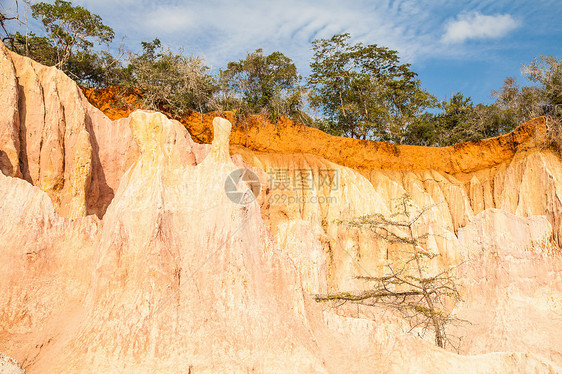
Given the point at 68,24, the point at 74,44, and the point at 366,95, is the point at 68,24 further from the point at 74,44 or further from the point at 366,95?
the point at 366,95

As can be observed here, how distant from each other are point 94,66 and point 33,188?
12448mm

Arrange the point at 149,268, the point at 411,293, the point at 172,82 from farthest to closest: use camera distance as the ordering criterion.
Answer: the point at 172,82 < the point at 411,293 < the point at 149,268

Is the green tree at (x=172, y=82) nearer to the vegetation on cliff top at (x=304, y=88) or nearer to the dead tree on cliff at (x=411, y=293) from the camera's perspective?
the vegetation on cliff top at (x=304, y=88)

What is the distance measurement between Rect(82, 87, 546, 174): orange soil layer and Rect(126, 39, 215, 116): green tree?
57cm

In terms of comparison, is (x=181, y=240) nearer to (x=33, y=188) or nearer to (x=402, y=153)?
(x=33, y=188)

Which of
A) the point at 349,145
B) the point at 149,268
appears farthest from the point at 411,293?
the point at 349,145

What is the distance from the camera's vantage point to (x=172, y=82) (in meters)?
17.6

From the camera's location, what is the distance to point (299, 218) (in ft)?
49.9

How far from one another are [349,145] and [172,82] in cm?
838

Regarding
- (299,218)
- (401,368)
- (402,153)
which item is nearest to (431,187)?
(402,153)

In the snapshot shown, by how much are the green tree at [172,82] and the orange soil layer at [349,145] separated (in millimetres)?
573

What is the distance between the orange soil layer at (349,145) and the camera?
1720 cm

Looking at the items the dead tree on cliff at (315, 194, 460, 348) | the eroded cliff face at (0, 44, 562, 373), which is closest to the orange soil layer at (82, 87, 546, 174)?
the dead tree on cliff at (315, 194, 460, 348)

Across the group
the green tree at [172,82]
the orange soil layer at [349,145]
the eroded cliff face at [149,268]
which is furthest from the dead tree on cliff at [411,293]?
the green tree at [172,82]
